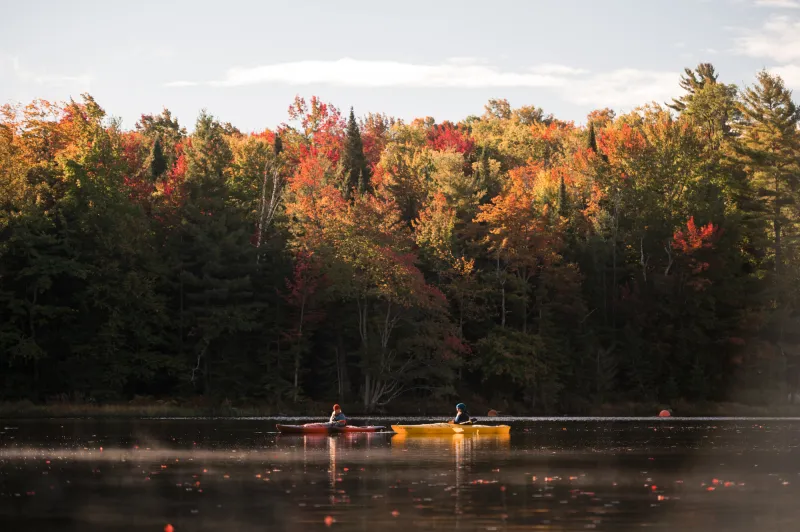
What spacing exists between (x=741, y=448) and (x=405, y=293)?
124 ft

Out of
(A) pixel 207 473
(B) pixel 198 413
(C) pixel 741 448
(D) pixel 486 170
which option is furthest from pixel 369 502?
(D) pixel 486 170

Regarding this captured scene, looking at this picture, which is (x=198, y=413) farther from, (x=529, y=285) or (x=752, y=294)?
(x=752, y=294)

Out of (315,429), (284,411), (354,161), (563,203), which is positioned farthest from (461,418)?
(354,161)

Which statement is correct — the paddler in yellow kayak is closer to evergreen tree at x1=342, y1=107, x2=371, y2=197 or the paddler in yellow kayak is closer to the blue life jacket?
the blue life jacket

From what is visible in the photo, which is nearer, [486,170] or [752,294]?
[752,294]

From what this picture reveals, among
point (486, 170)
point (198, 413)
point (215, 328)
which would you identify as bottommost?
point (198, 413)

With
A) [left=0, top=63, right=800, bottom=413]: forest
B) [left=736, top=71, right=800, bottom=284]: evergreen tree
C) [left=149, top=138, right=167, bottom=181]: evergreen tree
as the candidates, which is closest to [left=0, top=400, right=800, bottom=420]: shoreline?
[left=0, top=63, right=800, bottom=413]: forest

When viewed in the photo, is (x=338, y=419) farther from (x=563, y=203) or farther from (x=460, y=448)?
(x=563, y=203)

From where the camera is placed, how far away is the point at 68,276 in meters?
77.6

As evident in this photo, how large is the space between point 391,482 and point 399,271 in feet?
164

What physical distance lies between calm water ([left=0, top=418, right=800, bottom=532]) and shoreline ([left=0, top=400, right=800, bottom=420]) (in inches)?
681

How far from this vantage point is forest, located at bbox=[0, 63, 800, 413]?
78000 millimetres

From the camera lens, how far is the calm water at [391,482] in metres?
24.3

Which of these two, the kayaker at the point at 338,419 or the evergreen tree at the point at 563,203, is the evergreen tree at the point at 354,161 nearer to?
the evergreen tree at the point at 563,203
